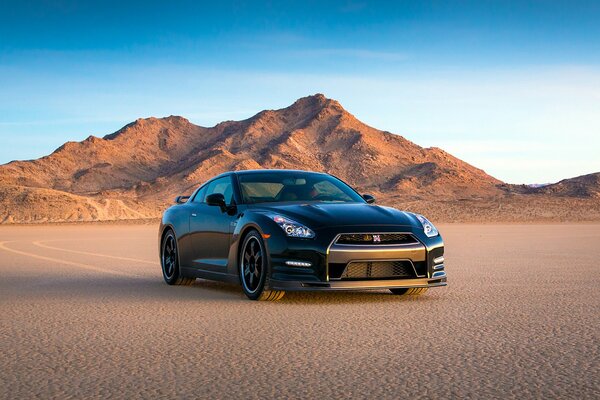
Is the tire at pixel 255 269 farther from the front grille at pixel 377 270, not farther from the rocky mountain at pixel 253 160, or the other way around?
the rocky mountain at pixel 253 160

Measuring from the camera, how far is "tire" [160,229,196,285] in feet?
39.9

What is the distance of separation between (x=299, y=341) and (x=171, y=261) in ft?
18.1

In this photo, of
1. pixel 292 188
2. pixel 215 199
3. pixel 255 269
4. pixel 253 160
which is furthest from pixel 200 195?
pixel 253 160

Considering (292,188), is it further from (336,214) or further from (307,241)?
(307,241)

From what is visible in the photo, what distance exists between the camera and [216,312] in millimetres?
9164

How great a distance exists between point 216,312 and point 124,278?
15.0ft

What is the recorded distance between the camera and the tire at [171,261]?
12164 millimetres

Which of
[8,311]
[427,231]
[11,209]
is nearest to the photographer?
[8,311]

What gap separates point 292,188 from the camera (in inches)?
440

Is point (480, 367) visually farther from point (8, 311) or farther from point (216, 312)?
point (8, 311)

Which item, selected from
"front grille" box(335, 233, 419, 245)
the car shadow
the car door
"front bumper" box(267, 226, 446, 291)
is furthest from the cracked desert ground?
"front grille" box(335, 233, 419, 245)

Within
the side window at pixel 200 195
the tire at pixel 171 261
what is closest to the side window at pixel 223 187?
the side window at pixel 200 195

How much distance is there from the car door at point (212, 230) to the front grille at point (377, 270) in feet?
5.83

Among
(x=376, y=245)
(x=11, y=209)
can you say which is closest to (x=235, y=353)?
(x=376, y=245)
